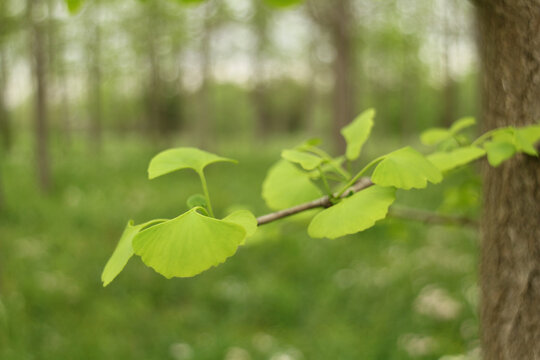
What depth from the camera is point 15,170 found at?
7.11 metres

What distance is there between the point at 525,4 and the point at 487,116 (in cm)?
26

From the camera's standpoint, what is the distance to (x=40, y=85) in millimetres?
5691

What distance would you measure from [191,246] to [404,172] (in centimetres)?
26

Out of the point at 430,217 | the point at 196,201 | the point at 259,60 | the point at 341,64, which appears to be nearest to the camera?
the point at 196,201

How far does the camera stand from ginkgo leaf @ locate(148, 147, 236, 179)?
1.79 ft

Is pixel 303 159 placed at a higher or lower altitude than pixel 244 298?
higher

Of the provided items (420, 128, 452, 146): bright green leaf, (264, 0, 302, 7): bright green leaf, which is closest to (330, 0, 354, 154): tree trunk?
(264, 0, 302, 7): bright green leaf

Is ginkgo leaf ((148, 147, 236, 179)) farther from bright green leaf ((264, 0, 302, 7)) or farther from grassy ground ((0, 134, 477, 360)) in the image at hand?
grassy ground ((0, 134, 477, 360))

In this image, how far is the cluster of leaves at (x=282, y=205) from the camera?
0.43m

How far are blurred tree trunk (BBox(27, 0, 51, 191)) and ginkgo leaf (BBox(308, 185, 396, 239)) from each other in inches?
239

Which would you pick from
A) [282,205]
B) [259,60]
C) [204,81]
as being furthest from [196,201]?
[259,60]

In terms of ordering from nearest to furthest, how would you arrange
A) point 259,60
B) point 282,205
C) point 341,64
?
point 282,205
point 341,64
point 259,60

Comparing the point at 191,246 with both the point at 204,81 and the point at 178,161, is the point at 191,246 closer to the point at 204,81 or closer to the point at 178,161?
the point at 178,161

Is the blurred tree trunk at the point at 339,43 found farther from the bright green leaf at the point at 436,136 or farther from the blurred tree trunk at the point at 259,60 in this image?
the blurred tree trunk at the point at 259,60
